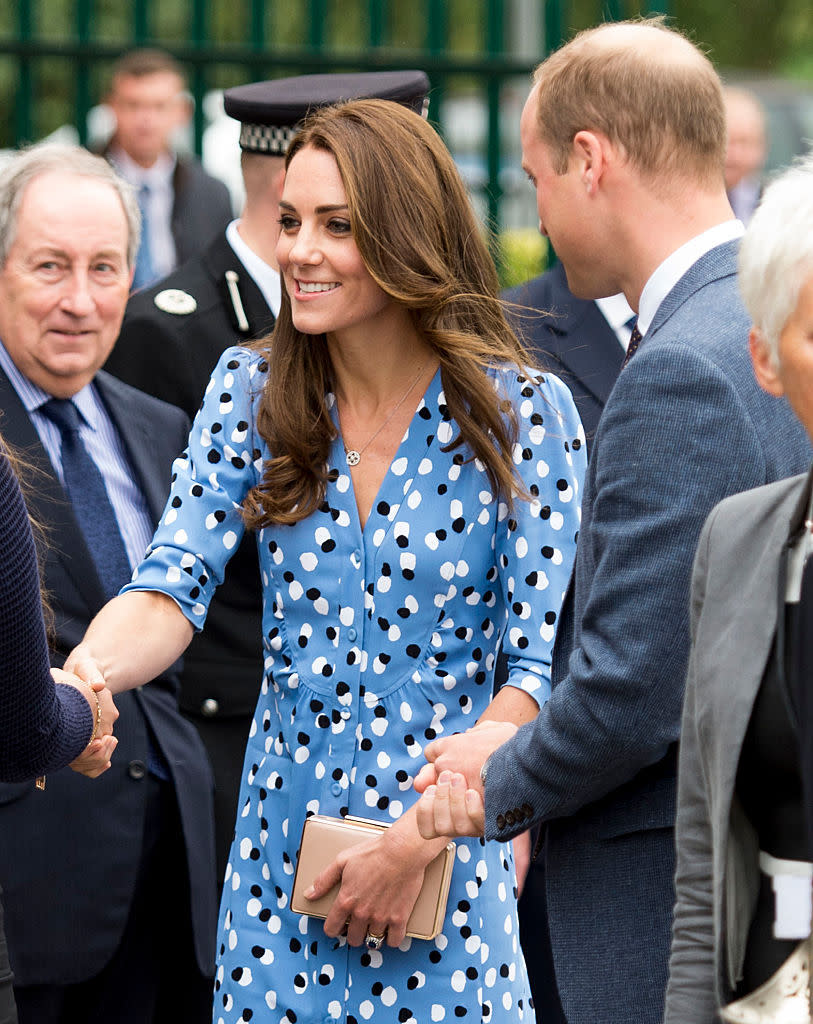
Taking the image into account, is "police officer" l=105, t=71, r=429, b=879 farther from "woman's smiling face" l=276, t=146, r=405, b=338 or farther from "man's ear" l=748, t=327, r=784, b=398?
"man's ear" l=748, t=327, r=784, b=398

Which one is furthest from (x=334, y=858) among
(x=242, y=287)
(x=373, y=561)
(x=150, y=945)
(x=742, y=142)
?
(x=742, y=142)

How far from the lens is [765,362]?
82.3 inches

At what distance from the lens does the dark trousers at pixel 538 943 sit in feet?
15.3

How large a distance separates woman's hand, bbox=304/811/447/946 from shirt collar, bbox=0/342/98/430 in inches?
59.4

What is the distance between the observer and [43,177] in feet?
13.3

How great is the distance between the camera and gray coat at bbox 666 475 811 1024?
6.66ft

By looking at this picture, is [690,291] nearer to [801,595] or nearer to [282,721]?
[801,595]

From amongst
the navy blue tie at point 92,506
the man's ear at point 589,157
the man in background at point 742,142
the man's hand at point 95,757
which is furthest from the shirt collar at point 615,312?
the man in background at point 742,142

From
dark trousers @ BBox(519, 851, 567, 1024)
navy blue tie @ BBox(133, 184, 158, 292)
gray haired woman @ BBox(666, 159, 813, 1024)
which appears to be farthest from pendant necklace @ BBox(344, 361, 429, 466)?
navy blue tie @ BBox(133, 184, 158, 292)

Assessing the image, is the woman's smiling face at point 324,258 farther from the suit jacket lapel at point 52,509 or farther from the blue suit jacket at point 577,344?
the blue suit jacket at point 577,344

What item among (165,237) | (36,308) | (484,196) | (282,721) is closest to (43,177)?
(36,308)

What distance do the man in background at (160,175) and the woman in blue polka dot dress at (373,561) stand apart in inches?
180

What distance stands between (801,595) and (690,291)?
769 mm

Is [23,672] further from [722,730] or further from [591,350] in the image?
[591,350]
